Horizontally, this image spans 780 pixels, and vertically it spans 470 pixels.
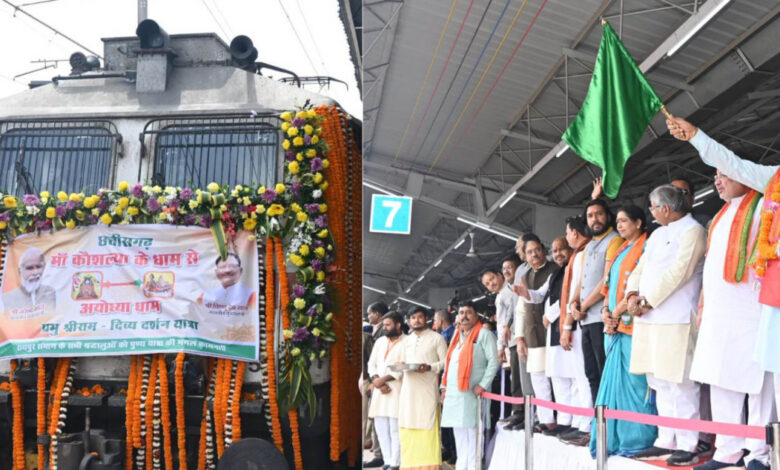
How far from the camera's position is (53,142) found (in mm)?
5227

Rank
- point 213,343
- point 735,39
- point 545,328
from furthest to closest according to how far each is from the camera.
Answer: point 213,343
point 545,328
point 735,39

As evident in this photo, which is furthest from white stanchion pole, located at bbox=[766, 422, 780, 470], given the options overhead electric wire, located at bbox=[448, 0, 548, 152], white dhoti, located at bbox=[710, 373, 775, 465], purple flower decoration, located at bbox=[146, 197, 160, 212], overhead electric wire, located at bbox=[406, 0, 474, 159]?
purple flower decoration, located at bbox=[146, 197, 160, 212]

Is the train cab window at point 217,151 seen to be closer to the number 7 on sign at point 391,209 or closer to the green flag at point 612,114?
the number 7 on sign at point 391,209

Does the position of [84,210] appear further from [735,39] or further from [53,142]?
[735,39]

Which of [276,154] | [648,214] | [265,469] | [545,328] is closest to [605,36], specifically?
[648,214]

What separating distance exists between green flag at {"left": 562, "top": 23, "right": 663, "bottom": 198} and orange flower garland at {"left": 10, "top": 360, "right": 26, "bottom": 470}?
391cm

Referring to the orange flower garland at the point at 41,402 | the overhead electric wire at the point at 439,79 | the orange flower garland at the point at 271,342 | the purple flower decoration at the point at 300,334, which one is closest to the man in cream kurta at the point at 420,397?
the overhead electric wire at the point at 439,79

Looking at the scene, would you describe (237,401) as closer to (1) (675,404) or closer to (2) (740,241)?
(1) (675,404)

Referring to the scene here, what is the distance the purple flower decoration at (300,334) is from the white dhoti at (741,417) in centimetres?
258

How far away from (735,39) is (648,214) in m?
0.90

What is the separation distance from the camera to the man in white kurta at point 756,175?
2688mm

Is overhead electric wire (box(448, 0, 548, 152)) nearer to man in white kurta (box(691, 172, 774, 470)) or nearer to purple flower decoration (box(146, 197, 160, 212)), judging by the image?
man in white kurta (box(691, 172, 774, 470))

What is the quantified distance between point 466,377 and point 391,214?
1.19m

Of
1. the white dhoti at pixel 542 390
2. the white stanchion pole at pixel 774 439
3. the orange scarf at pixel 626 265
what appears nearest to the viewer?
the white stanchion pole at pixel 774 439
